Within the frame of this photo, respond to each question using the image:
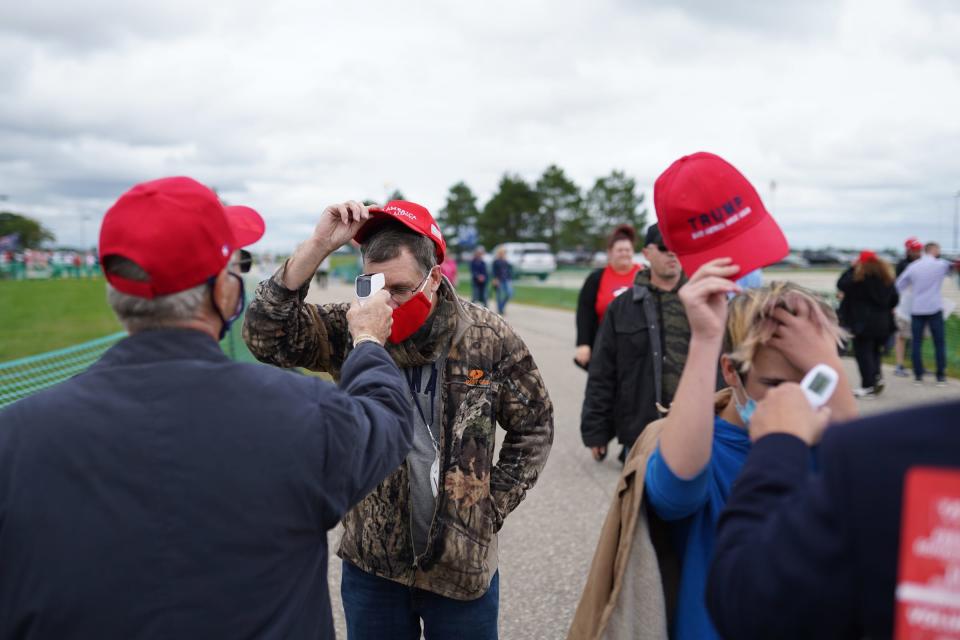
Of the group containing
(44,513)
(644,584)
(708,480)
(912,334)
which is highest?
(44,513)

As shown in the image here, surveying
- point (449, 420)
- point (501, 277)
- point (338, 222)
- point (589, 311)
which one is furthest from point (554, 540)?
point (501, 277)

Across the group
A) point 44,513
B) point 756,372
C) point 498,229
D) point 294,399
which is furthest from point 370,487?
point 498,229

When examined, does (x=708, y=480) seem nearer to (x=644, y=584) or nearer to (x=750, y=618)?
(x=644, y=584)

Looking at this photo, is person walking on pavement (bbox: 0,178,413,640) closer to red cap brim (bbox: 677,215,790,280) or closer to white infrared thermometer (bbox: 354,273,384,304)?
white infrared thermometer (bbox: 354,273,384,304)

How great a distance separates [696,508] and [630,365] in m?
2.74

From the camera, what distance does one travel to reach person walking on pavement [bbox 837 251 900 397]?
28.0ft

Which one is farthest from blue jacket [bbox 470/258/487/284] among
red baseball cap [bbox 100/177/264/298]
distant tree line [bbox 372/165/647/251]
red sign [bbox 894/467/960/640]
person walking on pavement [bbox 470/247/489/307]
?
distant tree line [bbox 372/165/647/251]

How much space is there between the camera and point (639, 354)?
4293mm

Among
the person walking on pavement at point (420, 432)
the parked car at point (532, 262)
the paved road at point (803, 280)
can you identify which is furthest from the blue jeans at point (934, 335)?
the parked car at point (532, 262)

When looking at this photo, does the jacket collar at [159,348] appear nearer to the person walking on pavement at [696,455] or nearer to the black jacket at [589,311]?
the person walking on pavement at [696,455]

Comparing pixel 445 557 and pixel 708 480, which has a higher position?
pixel 708 480

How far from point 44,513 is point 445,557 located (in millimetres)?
1163

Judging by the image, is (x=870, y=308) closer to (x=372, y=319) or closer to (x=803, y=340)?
(x=803, y=340)

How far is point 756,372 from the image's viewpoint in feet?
5.09
